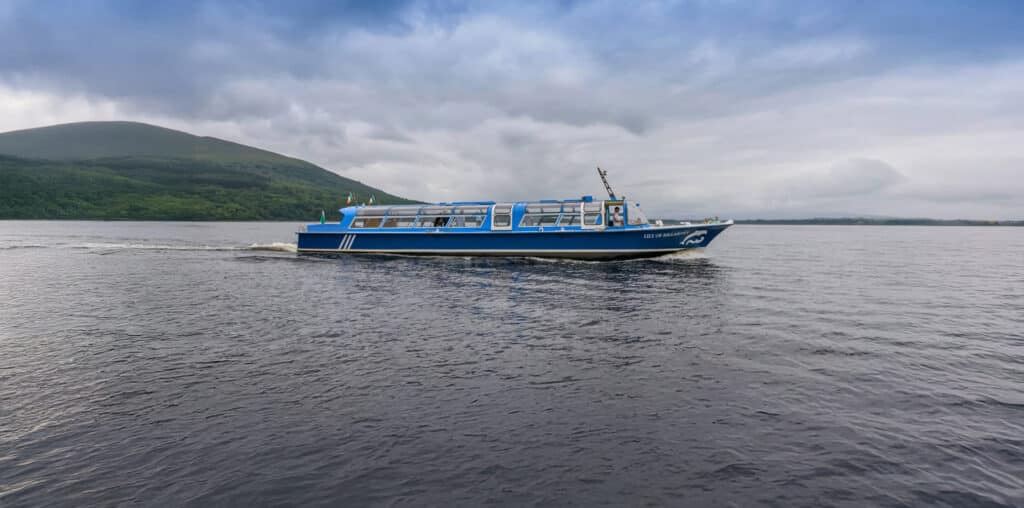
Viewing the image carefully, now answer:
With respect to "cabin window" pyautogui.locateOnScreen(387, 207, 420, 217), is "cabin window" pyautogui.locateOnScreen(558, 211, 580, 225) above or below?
below

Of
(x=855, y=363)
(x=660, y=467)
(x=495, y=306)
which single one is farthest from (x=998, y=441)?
(x=495, y=306)

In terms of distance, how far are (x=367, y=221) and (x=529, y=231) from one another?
17.8 metres

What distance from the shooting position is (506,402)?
10703 mm

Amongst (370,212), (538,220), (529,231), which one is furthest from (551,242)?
(370,212)

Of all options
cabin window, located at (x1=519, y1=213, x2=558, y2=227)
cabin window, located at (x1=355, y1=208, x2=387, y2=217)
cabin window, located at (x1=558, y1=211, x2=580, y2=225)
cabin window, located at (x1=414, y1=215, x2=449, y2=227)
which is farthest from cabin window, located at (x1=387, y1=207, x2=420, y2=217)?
cabin window, located at (x1=558, y1=211, x2=580, y2=225)

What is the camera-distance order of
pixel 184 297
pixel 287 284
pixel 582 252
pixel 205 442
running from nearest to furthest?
pixel 205 442 < pixel 184 297 < pixel 287 284 < pixel 582 252

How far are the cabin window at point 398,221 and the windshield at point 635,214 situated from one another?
2032 centimetres

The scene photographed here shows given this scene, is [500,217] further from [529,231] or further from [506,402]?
[506,402]

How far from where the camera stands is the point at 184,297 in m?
24.3

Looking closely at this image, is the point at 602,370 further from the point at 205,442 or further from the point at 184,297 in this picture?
the point at 184,297

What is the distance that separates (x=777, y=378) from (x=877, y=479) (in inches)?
186

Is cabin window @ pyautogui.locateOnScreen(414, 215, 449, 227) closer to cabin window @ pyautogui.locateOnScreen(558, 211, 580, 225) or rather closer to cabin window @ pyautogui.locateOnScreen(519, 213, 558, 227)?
cabin window @ pyautogui.locateOnScreen(519, 213, 558, 227)

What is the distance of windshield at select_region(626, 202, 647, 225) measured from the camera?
1677 inches

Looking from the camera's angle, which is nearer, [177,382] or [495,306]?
[177,382]
